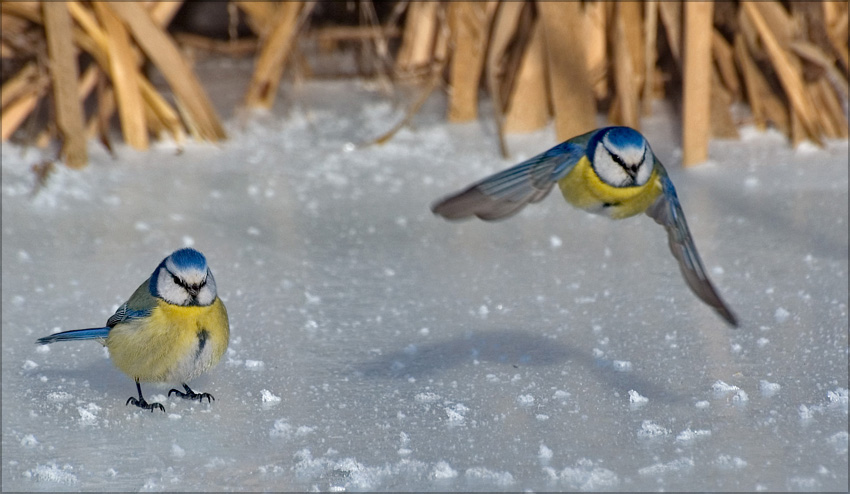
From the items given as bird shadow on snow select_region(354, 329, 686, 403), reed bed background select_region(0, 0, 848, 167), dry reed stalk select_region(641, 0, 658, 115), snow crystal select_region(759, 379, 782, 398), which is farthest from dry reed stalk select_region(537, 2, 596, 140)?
snow crystal select_region(759, 379, 782, 398)

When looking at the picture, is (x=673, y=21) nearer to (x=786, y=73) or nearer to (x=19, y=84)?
(x=786, y=73)

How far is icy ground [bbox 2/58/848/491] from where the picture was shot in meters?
2.31

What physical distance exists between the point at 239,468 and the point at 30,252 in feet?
5.80

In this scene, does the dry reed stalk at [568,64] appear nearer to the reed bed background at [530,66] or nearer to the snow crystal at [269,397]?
the reed bed background at [530,66]

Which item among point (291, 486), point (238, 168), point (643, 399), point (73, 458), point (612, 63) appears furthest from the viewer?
point (612, 63)

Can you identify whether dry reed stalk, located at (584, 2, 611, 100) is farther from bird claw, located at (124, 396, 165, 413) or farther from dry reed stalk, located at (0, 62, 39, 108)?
bird claw, located at (124, 396, 165, 413)

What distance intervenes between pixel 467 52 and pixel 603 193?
8.96ft

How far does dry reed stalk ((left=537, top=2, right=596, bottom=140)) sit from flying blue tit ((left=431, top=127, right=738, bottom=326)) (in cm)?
215

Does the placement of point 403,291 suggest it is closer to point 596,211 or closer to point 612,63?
point 596,211

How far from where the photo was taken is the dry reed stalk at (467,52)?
16.4 ft

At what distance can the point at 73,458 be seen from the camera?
7.80ft

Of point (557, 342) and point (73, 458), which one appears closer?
point (73, 458)

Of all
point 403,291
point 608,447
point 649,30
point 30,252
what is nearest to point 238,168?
point 30,252

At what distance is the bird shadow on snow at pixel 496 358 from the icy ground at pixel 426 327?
0.01 m
